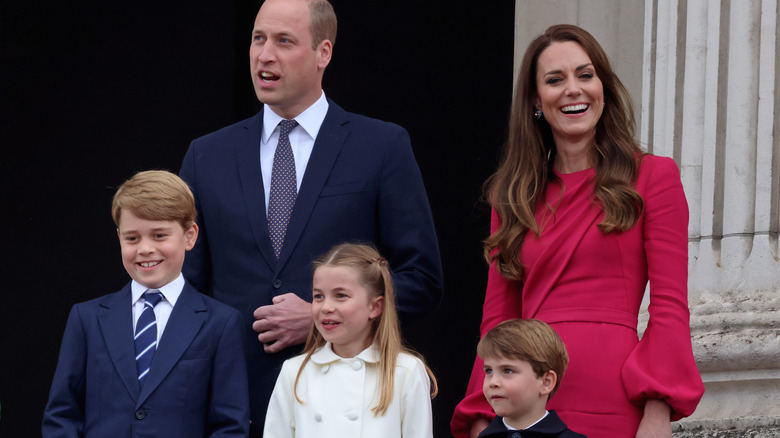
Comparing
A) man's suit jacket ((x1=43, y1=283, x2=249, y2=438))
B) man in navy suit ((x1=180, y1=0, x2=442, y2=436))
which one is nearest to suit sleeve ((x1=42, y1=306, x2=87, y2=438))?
man's suit jacket ((x1=43, y1=283, x2=249, y2=438))

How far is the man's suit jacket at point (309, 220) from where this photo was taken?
3.48m

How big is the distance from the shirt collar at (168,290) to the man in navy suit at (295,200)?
0.18 m

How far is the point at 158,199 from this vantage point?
334 cm

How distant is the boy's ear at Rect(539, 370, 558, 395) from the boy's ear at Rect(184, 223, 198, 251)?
3.37ft

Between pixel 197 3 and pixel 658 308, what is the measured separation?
12.3ft

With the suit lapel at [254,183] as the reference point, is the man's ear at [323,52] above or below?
above

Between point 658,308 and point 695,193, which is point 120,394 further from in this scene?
point 695,193

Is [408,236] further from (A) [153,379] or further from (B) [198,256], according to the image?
(A) [153,379]

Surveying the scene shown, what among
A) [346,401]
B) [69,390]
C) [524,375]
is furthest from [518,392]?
[69,390]

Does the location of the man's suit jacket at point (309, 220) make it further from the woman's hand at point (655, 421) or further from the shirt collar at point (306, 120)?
the woman's hand at point (655, 421)

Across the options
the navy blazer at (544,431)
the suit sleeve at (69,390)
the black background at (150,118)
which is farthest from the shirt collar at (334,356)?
the black background at (150,118)

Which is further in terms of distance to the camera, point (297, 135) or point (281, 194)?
point (297, 135)

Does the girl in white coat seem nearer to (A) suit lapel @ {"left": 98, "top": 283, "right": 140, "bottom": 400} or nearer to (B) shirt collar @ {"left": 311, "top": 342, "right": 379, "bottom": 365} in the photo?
(B) shirt collar @ {"left": 311, "top": 342, "right": 379, "bottom": 365}

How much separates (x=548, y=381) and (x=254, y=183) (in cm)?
101
